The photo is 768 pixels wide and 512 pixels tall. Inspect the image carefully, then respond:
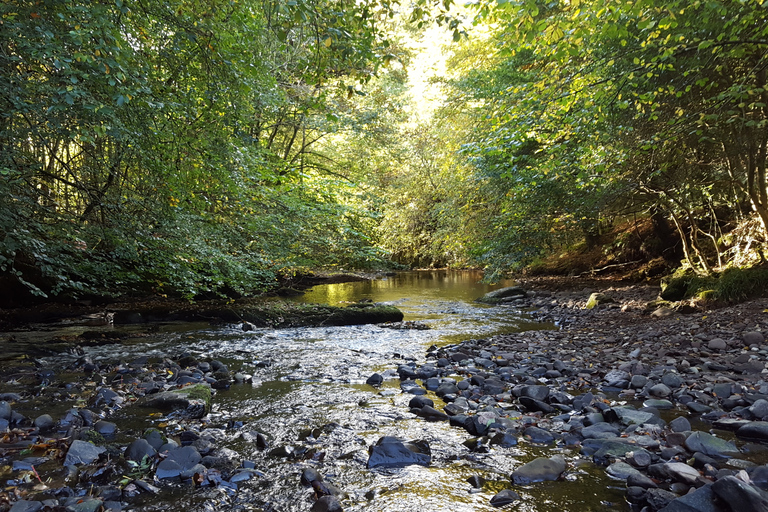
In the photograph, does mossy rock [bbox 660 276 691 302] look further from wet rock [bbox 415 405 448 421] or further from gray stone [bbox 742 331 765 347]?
wet rock [bbox 415 405 448 421]

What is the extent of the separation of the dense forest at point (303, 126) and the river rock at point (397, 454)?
3.78m

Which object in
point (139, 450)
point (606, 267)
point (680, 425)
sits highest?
point (606, 267)

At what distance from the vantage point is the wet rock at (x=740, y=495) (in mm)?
2367

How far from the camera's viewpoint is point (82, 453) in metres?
3.35

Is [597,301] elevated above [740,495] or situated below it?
above

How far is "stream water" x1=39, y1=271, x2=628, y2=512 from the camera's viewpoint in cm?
287

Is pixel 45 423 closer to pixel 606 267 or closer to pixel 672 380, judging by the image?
pixel 672 380

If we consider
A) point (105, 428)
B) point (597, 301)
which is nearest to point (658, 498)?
point (105, 428)

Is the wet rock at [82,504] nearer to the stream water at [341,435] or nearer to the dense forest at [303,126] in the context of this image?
the stream water at [341,435]

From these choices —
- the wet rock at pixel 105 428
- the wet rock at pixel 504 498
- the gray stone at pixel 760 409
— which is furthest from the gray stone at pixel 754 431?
the wet rock at pixel 105 428

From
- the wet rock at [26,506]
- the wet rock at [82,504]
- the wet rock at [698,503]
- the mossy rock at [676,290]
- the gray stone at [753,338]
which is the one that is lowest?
the wet rock at [698,503]

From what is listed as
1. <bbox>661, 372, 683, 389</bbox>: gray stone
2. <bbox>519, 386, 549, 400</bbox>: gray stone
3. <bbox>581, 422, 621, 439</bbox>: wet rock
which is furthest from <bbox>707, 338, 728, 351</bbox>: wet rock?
<bbox>581, 422, 621, 439</bbox>: wet rock

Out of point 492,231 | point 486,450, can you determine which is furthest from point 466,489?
point 492,231

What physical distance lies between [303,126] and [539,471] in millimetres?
13897
